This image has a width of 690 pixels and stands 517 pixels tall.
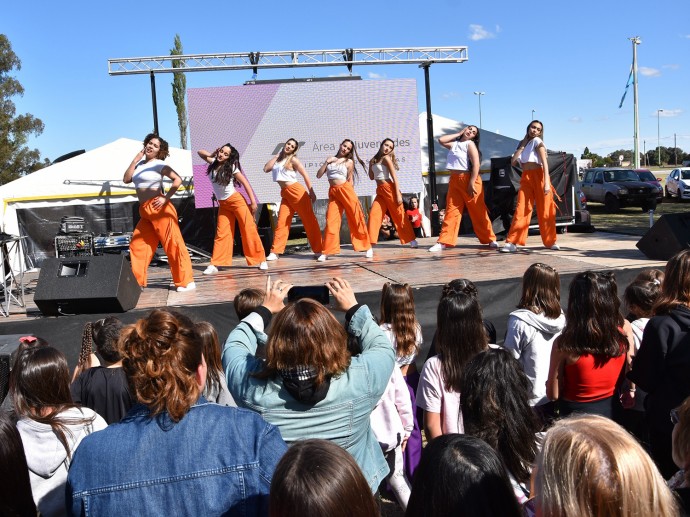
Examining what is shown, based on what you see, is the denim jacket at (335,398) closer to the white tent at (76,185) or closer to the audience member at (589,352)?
the audience member at (589,352)

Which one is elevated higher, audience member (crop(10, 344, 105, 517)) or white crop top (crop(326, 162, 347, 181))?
white crop top (crop(326, 162, 347, 181))

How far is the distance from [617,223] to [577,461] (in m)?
16.5

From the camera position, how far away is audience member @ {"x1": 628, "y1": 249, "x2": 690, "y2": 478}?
8.95 ft

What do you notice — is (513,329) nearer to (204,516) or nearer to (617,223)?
(204,516)

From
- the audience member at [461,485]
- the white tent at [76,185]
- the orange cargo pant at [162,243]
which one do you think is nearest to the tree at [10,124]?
the white tent at [76,185]

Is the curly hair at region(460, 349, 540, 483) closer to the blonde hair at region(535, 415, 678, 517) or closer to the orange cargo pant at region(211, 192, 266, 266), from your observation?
the blonde hair at region(535, 415, 678, 517)

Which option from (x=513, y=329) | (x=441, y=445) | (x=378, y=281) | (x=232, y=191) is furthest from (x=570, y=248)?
(x=441, y=445)

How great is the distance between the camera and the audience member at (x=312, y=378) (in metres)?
2.00

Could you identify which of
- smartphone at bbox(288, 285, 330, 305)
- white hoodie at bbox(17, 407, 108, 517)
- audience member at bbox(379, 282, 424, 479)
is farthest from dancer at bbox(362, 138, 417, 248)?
white hoodie at bbox(17, 407, 108, 517)

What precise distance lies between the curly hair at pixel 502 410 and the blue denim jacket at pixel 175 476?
27.7 inches

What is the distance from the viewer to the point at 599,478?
3.97ft

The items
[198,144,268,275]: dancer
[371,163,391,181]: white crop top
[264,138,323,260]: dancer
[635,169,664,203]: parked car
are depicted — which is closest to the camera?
[198,144,268,275]: dancer

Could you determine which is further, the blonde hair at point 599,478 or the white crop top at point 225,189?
the white crop top at point 225,189

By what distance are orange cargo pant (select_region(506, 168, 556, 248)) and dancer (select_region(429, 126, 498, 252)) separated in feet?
1.48
